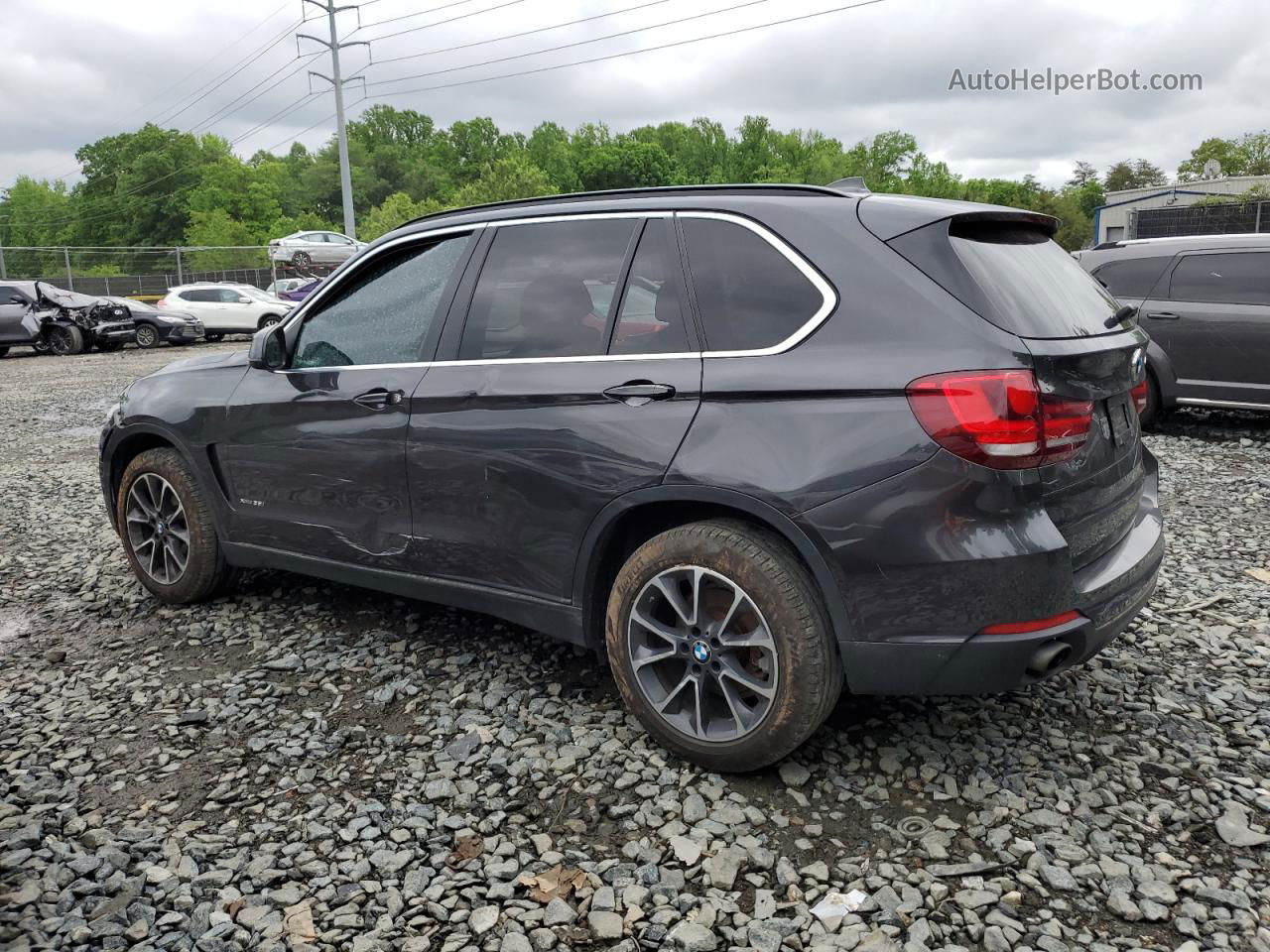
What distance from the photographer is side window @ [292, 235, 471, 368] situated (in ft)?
12.8

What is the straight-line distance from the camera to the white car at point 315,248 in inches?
1433

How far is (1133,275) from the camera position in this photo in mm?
9172

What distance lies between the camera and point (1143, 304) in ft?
29.6

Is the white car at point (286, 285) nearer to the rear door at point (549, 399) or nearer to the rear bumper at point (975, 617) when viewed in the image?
the rear door at point (549, 399)

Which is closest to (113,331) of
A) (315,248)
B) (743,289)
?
(315,248)

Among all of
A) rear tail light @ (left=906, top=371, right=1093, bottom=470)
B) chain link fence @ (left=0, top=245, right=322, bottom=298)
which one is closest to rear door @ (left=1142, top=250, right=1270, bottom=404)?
rear tail light @ (left=906, top=371, right=1093, bottom=470)

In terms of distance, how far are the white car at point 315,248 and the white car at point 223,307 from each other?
34.9 ft

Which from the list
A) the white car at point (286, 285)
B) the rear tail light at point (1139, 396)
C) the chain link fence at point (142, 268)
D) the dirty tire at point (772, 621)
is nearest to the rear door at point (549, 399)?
the dirty tire at point (772, 621)

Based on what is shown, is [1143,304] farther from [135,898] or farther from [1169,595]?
[135,898]

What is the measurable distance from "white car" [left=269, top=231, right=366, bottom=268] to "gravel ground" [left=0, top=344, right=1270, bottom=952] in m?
34.0

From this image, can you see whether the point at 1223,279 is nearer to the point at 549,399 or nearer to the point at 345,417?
the point at 549,399

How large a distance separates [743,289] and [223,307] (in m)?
24.8

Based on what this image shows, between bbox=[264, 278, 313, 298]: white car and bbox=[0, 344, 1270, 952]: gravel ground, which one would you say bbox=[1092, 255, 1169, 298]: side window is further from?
bbox=[264, 278, 313, 298]: white car

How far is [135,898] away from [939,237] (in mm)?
2895
